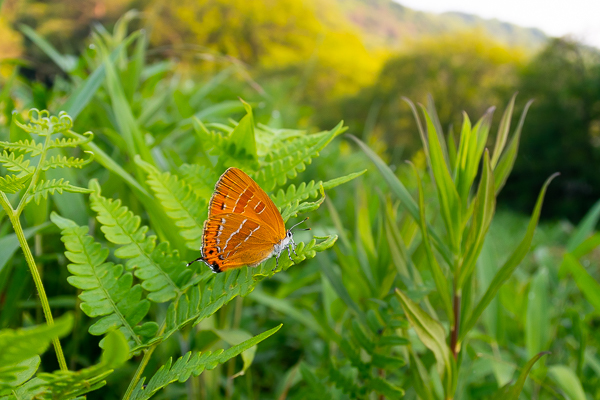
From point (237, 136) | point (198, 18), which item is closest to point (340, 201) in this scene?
point (237, 136)

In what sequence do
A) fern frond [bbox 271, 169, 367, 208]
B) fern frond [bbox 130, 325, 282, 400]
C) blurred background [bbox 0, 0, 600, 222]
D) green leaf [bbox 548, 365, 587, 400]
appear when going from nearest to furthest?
fern frond [bbox 130, 325, 282, 400]
fern frond [bbox 271, 169, 367, 208]
green leaf [bbox 548, 365, 587, 400]
blurred background [bbox 0, 0, 600, 222]

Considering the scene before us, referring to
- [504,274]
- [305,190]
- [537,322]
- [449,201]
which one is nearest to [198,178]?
[305,190]

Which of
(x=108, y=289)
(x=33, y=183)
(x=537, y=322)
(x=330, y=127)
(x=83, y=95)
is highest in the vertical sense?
(x=83, y=95)

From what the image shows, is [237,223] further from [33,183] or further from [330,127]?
[330,127]

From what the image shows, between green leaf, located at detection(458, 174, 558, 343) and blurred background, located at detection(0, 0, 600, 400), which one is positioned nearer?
green leaf, located at detection(458, 174, 558, 343)

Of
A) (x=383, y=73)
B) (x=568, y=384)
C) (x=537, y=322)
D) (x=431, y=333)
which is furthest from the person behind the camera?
(x=383, y=73)

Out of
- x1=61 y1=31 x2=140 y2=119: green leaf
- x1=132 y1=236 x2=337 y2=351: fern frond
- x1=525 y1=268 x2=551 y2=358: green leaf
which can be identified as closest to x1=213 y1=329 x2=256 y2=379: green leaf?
x1=132 y1=236 x2=337 y2=351: fern frond

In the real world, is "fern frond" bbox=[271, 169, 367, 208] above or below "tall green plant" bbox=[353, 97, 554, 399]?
above

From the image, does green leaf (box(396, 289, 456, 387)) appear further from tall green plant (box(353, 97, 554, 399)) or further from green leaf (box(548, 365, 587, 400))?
green leaf (box(548, 365, 587, 400))
